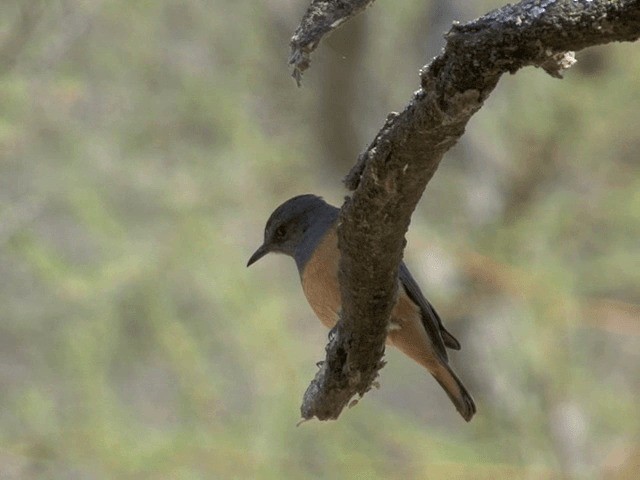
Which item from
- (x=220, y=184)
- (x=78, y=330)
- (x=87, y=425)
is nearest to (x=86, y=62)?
(x=220, y=184)

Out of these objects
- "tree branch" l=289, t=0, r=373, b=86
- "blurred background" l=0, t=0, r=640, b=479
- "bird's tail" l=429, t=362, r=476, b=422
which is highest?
"blurred background" l=0, t=0, r=640, b=479

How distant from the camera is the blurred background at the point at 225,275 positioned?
8422mm

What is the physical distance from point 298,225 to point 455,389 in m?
1.22

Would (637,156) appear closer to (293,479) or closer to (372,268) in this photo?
(293,479)

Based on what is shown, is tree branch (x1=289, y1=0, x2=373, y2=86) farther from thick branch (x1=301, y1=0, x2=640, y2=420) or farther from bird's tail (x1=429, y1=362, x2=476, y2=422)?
bird's tail (x1=429, y1=362, x2=476, y2=422)

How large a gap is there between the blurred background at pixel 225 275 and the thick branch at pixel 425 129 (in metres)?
5.03

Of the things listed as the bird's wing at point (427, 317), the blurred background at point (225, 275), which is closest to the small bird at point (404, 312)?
the bird's wing at point (427, 317)

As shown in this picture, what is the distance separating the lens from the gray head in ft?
15.8

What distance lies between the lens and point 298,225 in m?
5.11

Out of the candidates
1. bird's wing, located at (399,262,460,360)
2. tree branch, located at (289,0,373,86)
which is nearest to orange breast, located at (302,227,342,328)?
bird's wing, located at (399,262,460,360)

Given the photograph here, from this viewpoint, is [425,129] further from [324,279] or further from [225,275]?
[225,275]

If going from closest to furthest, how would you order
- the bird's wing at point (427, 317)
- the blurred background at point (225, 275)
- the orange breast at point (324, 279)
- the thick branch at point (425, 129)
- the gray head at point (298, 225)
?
the thick branch at point (425, 129) → the orange breast at point (324, 279) → the bird's wing at point (427, 317) → the gray head at point (298, 225) → the blurred background at point (225, 275)

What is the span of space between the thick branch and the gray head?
6.21 feet

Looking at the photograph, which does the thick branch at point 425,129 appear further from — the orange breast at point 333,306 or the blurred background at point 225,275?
the blurred background at point 225,275
